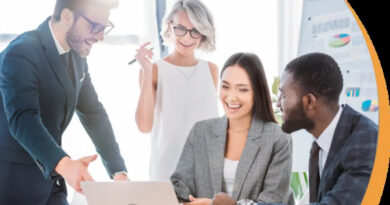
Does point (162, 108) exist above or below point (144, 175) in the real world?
above

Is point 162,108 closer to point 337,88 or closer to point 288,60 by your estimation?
point 288,60

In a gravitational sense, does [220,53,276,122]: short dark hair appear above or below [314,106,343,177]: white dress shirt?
above

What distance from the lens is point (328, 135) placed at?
117 centimetres

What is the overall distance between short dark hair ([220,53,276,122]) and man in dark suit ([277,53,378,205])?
49mm

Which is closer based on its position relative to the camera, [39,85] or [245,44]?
[39,85]

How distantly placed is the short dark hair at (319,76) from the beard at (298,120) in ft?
0.15

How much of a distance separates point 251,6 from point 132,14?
364mm

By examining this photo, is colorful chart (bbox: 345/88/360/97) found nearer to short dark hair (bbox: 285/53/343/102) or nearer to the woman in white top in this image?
short dark hair (bbox: 285/53/343/102)

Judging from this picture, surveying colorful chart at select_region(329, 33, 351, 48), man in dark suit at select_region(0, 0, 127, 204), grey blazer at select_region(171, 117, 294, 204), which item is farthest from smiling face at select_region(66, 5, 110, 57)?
colorful chart at select_region(329, 33, 351, 48)

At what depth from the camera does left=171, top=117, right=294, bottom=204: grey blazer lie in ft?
4.01

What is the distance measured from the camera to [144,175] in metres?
1.32

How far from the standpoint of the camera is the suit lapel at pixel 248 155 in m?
1.22

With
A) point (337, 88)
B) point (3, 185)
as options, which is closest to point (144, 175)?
point (3, 185)

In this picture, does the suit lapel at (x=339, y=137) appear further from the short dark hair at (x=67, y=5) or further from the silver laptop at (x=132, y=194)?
the short dark hair at (x=67, y=5)
